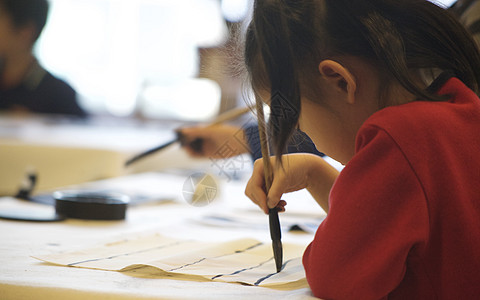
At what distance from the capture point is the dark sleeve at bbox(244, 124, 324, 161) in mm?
499

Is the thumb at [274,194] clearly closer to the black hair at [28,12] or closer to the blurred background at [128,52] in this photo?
the blurred background at [128,52]

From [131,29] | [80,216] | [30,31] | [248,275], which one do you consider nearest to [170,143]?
[80,216]

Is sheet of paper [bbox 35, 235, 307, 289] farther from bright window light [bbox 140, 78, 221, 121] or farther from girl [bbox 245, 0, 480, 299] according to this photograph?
bright window light [bbox 140, 78, 221, 121]

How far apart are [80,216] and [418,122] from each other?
1.71 feet

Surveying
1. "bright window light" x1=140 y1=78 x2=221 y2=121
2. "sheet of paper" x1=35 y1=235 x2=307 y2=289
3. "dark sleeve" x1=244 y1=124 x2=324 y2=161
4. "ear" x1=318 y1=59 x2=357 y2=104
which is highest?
"ear" x1=318 y1=59 x2=357 y2=104

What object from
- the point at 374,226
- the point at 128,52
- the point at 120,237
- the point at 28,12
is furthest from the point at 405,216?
the point at 128,52

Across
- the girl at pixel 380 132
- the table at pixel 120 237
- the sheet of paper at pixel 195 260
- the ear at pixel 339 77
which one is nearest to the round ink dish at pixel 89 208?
the table at pixel 120 237

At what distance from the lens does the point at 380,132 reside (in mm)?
379

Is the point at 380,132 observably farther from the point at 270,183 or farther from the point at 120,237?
the point at 120,237

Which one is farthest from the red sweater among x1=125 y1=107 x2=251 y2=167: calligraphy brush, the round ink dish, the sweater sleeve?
x1=125 y1=107 x2=251 y2=167: calligraphy brush

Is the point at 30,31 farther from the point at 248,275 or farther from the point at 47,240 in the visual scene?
the point at 248,275

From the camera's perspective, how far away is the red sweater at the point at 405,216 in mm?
369

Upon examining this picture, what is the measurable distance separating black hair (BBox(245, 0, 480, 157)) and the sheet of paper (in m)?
0.12

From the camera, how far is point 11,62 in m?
1.77
